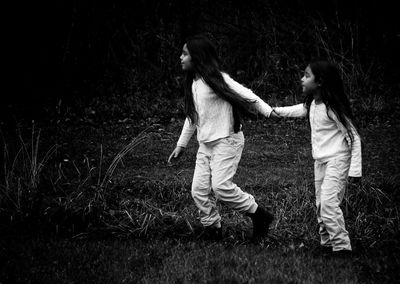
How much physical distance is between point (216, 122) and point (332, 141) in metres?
1.00

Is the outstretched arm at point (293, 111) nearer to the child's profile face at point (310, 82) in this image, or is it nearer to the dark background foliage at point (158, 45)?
the child's profile face at point (310, 82)

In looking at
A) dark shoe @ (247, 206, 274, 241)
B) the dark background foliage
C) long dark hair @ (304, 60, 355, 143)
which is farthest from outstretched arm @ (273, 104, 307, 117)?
the dark background foliage

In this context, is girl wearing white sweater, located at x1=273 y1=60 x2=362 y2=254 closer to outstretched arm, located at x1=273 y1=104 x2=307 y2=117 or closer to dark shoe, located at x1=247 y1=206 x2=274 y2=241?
outstretched arm, located at x1=273 y1=104 x2=307 y2=117

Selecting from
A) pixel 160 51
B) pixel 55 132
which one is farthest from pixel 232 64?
pixel 55 132

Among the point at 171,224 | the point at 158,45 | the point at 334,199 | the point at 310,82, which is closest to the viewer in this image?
the point at 334,199

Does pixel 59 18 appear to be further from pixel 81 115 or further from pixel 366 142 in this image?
pixel 366 142

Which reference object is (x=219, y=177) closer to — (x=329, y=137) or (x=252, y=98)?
(x=252, y=98)

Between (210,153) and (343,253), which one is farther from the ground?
(210,153)

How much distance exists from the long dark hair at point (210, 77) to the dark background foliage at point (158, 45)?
20.5ft

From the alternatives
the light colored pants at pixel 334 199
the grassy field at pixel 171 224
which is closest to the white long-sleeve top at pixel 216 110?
the light colored pants at pixel 334 199

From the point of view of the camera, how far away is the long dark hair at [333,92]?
4125mm

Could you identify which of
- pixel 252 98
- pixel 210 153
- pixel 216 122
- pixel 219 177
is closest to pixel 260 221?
pixel 219 177

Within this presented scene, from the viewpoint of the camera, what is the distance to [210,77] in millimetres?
4570

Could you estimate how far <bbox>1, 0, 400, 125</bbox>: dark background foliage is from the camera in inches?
456
